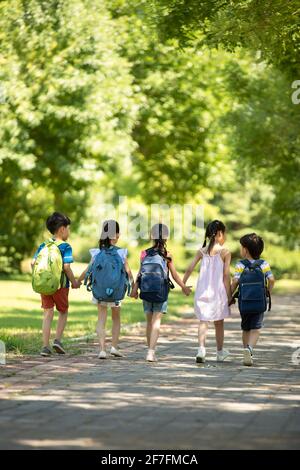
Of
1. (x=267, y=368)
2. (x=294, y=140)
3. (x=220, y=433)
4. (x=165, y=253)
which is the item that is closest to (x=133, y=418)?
(x=220, y=433)

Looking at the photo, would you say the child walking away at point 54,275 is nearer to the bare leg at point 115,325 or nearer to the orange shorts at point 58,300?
the orange shorts at point 58,300

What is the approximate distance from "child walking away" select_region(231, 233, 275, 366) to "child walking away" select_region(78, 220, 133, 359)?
143 centimetres

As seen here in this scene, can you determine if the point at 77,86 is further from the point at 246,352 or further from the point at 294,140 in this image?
the point at 246,352

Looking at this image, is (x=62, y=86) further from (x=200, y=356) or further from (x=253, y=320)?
(x=200, y=356)

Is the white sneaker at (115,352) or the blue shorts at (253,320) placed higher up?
the blue shorts at (253,320)

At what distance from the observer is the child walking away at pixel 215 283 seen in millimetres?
12484

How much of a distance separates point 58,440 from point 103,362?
5174 millimetres

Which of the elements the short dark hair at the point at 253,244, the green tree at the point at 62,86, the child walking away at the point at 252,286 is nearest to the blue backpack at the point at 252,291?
the child walking away at the point at 252,286

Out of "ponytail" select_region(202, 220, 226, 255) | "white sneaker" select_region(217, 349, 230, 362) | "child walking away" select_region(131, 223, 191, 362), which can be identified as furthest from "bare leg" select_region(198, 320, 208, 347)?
"ponytail" select_region(202, 220, 226, 255)

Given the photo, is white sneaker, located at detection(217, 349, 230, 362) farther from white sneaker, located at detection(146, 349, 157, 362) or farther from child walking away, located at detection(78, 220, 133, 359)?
child walking away, located at detection(78, 220, 133, 359)

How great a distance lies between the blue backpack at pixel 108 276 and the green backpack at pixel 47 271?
1.40 ft

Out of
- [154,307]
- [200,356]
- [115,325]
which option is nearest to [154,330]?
[154,307]

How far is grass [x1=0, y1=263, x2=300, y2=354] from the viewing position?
46.1 feet

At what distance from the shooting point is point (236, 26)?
13.8 meters
